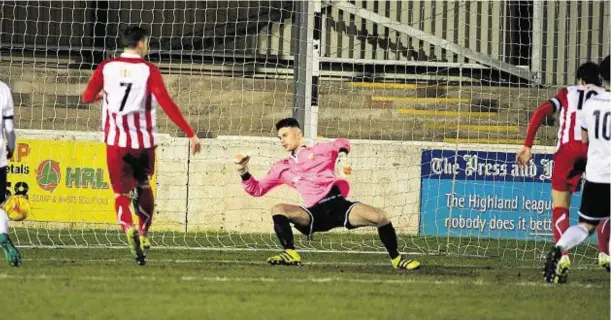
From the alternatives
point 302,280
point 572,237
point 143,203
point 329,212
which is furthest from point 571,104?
point 143,203

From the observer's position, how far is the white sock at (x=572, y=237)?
34.4 feet

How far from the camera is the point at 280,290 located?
9.77 meters

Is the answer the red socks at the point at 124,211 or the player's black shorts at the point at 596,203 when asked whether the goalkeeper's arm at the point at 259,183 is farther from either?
the player's black shorts at the point at 596,203

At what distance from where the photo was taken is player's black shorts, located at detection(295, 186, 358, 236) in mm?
11773

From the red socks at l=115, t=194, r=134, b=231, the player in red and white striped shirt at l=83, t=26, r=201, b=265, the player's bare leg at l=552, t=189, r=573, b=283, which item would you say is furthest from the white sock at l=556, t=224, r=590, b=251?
the red socks at l=115, t=194, r=134, b=231

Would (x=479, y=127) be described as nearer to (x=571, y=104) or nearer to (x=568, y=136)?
(x=568, y=136)

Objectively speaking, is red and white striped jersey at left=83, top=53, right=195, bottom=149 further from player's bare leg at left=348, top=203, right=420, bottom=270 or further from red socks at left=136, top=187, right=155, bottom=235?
player's bare leg at left=348, top=203, right=420, bottom=270

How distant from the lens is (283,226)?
38.6 ft

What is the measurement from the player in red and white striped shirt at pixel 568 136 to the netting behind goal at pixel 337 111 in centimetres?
227

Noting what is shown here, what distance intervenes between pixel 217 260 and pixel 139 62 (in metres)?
2.06

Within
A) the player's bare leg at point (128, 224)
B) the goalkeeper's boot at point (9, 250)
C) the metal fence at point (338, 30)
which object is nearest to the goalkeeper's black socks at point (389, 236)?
the player's bare leg at point (128, 224)

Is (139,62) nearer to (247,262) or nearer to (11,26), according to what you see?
(247,262)

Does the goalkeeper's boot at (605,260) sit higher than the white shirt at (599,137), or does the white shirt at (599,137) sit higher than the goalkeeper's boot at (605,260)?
the white shirt at (599,137)

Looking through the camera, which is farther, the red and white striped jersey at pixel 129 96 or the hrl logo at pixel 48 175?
the hrl logo at pixel 48 175
